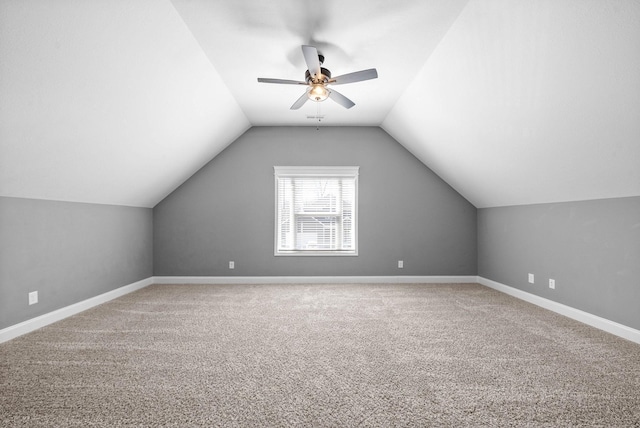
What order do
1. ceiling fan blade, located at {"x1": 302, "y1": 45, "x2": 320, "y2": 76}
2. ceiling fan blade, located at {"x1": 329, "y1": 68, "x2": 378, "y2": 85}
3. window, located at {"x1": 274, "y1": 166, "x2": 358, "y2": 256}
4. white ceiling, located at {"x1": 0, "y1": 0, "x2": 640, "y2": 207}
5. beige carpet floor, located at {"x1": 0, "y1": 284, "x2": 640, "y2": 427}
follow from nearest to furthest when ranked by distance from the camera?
beige carpet floor, located at {"x1": 0, "y1": 284, "x2": 640, "y2": 427}, white ceiling, located at {"x1": 0, "y1": 0, "x2": 640, "y2": 207}, ceiling fan blade, located at {"x1": 302, "y1": 45, "x2": 320, "y2": 76}, ceiling fan blade, located at {"x1": 329, "y1": 68, "x2": 378, "y2": 85}, window, located at {"x1": 274, "y1": 166, "x2": 358, "y2": 256}

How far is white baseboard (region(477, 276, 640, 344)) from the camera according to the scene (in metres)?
2.79

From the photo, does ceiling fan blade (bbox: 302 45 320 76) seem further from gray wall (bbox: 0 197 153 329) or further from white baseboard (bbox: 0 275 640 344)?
white baseboard (bbox: 0 275 640 344)

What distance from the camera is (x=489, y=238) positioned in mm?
4938

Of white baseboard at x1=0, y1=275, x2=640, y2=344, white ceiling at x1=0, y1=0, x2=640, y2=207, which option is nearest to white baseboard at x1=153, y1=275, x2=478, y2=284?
white baseboard at x1=0, y1=275, x2=640, y2=344

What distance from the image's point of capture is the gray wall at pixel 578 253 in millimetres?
2826

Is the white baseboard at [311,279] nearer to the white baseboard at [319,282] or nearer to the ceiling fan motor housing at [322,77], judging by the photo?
the white baseboard at [319,282]

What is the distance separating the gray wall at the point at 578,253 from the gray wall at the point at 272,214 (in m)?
0.87

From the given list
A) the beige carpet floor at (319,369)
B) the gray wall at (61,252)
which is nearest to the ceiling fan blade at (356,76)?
the beige carpet floor at (319,369)

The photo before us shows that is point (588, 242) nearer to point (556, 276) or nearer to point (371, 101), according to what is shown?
point (556, 276)

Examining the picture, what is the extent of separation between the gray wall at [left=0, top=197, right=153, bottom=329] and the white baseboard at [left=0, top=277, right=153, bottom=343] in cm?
5

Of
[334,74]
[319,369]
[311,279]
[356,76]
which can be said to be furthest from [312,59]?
[311,279]

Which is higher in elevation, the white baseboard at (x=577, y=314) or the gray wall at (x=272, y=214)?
the gray wall at (x=272, y=214)

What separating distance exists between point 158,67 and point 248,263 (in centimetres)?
325

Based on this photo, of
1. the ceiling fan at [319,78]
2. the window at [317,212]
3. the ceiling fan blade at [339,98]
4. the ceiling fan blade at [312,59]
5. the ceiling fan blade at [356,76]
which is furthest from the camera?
the window at [317,212]
